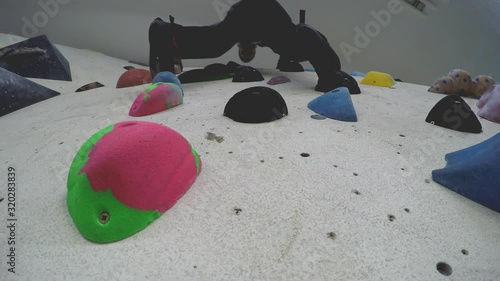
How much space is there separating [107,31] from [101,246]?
6483 mm

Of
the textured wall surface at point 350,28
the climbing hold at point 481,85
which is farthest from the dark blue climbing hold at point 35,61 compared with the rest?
the climbing hold at point 481,85

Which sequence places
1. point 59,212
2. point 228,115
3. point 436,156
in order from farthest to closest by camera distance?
1. point 228,115
2. point 436,156
3. point 59,212

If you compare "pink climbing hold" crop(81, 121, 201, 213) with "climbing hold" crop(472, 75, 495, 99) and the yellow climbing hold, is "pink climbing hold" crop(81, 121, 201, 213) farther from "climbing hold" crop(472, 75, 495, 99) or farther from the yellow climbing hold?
"climbing hold" crop(472, 75, 495, 99)

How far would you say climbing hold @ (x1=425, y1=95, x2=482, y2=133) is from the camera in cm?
150

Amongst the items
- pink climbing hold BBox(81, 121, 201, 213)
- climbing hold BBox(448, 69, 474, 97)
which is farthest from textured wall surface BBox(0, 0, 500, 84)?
pink climbing hold BBox(81, 121, 201, 213)

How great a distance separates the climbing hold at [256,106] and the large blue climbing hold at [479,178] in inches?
34.1

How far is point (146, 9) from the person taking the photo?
5.58 m

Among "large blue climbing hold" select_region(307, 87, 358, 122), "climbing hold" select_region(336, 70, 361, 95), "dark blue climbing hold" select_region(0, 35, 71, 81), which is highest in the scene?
"large blue climbing hold" select_region(307, 87, 358, 122)

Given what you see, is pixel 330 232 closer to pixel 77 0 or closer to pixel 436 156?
pixel 436 156

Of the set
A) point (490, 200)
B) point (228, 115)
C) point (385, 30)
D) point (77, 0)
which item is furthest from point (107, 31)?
point (490, 200)

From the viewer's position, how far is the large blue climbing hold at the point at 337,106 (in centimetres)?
156

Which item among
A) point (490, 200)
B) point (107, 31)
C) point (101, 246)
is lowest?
point (107, 31)

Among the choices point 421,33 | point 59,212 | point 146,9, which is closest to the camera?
point 59,212

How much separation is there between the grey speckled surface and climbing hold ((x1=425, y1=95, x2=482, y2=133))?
8cm
